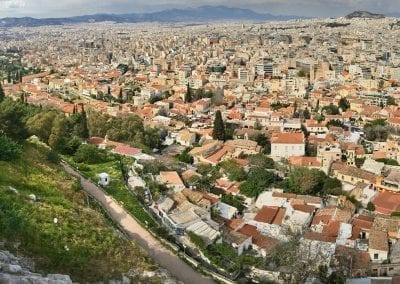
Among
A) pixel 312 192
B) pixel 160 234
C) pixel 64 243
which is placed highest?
pixel 64 243

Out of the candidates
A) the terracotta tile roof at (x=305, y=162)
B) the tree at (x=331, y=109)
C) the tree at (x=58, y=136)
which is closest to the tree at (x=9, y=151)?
the tree at (x=58, y=136)

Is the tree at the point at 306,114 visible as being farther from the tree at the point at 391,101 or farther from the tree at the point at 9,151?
the tree at the point at 9,151

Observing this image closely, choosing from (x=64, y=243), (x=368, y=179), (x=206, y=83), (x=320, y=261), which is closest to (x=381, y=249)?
(x=320, y=261)

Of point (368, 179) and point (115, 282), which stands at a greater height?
point (115, 282)

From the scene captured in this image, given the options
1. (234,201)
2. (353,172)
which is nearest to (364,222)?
(234,201)

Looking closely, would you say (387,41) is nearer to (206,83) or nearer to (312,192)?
(206,83)

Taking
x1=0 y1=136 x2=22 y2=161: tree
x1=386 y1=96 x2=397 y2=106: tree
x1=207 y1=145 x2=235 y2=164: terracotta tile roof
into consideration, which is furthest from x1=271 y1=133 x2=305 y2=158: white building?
x1=386 y1=96 x2=397 y2=106: tree
